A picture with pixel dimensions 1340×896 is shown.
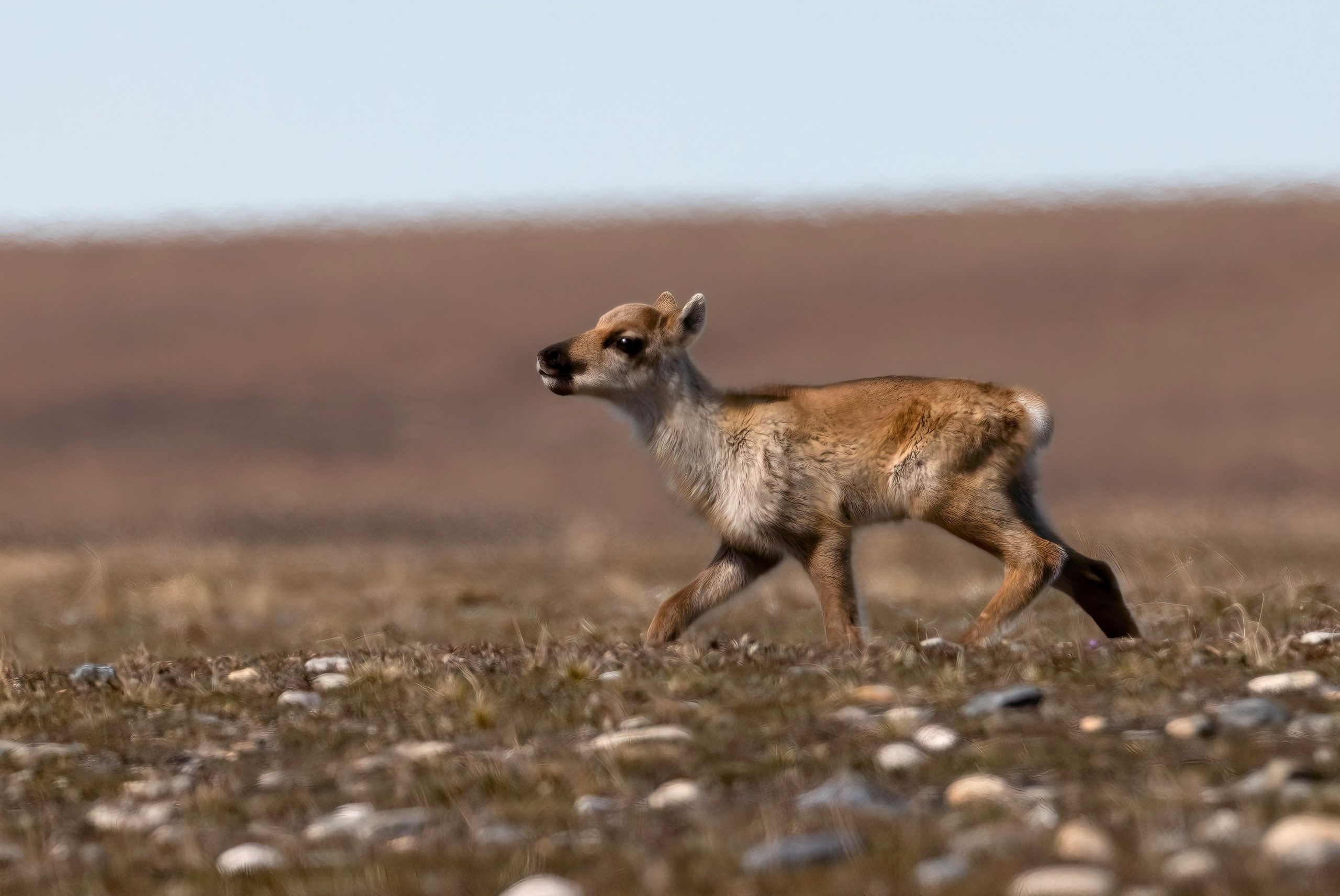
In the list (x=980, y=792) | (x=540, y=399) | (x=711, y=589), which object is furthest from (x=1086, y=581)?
(x=540, y=399)

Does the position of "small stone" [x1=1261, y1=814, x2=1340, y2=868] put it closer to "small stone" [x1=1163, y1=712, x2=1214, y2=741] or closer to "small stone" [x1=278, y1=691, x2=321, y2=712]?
"small stone" [x1=1163, y1=712, x2=1214, y2=741]

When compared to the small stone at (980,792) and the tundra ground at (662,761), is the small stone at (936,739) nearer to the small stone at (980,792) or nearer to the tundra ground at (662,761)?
the tundra ground at (662,761)

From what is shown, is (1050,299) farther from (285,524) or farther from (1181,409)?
(285,524)

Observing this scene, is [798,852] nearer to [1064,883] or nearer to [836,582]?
[1064,883]

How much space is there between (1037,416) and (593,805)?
455 centimetres

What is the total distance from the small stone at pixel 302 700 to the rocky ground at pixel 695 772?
0.05 feet

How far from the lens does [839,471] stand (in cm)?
911

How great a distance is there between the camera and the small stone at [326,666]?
821 cm

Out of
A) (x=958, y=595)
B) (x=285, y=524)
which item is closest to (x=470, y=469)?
(x=285, y=524)

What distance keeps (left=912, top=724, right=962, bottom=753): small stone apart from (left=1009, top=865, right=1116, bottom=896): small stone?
1.63 m

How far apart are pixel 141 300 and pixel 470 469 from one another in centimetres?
1738

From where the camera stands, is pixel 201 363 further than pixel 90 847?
Yes

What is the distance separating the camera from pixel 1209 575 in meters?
13.9

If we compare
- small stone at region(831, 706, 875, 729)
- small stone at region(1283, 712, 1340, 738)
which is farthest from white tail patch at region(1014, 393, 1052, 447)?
small stone at region(1283, 712, 1340, 738)
